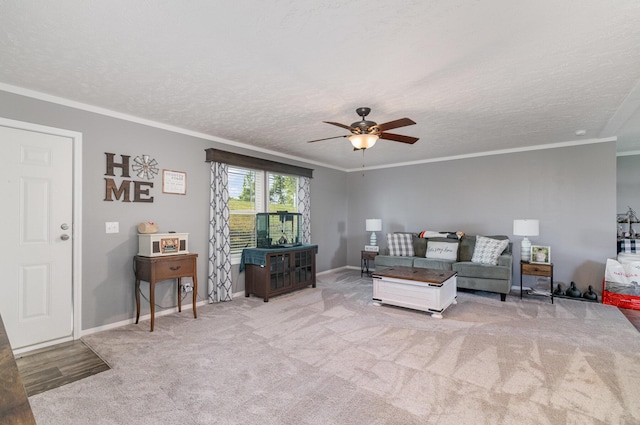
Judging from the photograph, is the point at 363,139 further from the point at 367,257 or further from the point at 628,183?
the point at 628,183

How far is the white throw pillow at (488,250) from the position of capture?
4.75 m

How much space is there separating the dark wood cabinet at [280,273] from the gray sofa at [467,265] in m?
1.52

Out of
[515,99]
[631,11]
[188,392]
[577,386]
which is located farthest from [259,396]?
Result: [515,99]

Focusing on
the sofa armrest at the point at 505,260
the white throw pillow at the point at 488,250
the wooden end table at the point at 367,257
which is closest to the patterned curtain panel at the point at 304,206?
the wooden end table at the point at 367,257

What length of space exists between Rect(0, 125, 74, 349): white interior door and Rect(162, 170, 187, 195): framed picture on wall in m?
0.97

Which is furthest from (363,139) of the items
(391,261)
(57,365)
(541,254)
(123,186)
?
(541,254)

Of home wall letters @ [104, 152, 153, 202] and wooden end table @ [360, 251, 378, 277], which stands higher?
home wall letters @ [104, 152, 153, 202]

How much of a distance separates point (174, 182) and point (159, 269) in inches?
49.5

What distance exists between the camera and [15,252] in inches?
112

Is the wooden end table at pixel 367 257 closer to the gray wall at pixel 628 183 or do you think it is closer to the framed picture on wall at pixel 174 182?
the framed picture on wall at pixel 174 182

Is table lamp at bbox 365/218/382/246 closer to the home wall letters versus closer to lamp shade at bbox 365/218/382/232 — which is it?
lamp shade at bbox 365/218/382/232

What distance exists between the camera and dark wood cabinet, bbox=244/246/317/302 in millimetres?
4449

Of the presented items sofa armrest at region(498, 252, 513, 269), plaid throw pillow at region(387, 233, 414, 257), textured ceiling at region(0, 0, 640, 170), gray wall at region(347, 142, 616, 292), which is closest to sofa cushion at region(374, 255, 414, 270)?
plaid throw pillow at region(387, 233, 414, 257)

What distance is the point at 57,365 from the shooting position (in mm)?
2594
